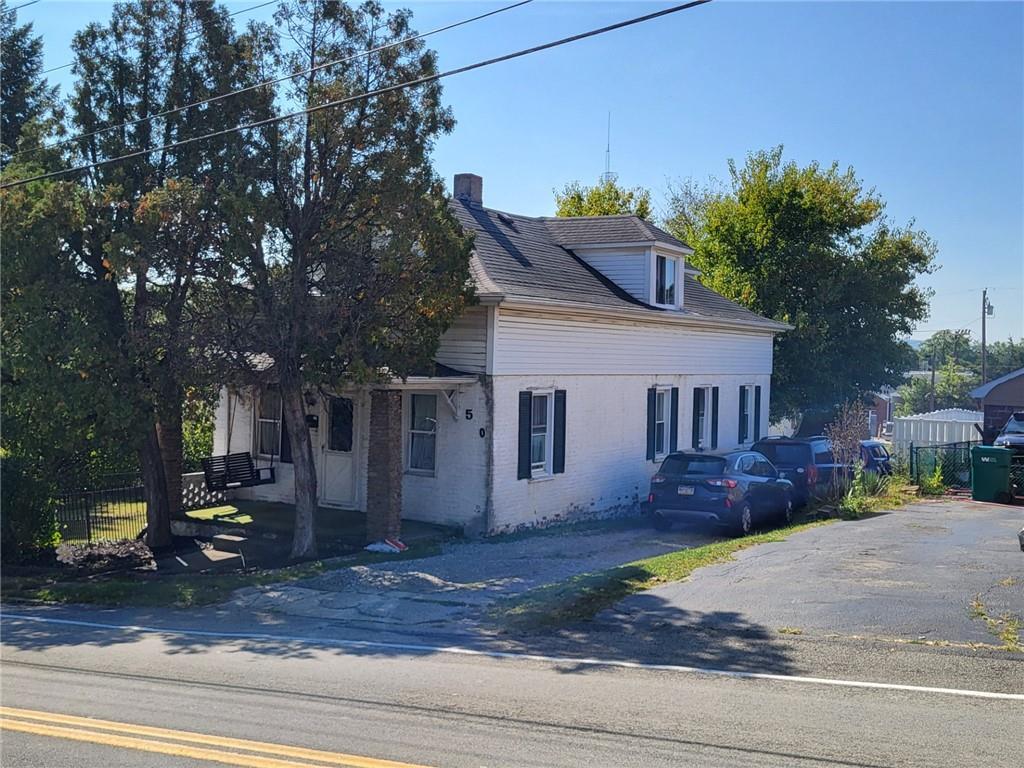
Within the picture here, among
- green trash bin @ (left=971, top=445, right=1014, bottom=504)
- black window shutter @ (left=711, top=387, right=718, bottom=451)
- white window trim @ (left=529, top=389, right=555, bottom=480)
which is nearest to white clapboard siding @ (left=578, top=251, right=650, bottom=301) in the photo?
black window shutter @ (left=711, top=387, right=718, bottom=451)

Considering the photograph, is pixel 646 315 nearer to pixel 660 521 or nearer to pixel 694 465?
pixel 694 465

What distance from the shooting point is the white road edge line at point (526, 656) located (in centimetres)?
813

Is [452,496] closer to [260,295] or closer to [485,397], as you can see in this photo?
[485,397]

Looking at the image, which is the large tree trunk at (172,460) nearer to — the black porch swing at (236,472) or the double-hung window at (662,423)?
the black porch swing at (236,472)

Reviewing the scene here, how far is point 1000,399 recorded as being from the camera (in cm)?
3169

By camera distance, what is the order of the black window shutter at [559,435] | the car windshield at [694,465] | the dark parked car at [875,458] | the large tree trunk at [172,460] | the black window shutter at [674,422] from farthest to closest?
1. the dark parked car at [875,458]
2. the black window shutter at [674,422]
3. the black window shutter at [559,435]
4. the large tree trunk at [172,460]
5. the car windshield at [694,465]

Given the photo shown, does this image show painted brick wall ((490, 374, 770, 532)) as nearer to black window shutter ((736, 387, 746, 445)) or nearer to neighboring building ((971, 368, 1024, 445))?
black window shutter ((736, 387, 746, 445))

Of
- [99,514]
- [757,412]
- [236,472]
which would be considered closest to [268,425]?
[236,472]

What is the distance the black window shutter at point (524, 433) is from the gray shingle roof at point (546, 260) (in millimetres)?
2073

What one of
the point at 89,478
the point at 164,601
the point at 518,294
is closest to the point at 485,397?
the point at 518,294

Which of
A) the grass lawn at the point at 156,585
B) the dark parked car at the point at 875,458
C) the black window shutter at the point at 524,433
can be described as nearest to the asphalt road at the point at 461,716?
the grass lawn at the point at 156,585

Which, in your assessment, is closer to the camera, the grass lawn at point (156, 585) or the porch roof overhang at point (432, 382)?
the grass lawn at point (156, 585)

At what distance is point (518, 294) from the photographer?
59.4 ft

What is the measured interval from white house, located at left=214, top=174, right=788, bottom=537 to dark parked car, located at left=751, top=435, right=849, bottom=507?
2.88 m
